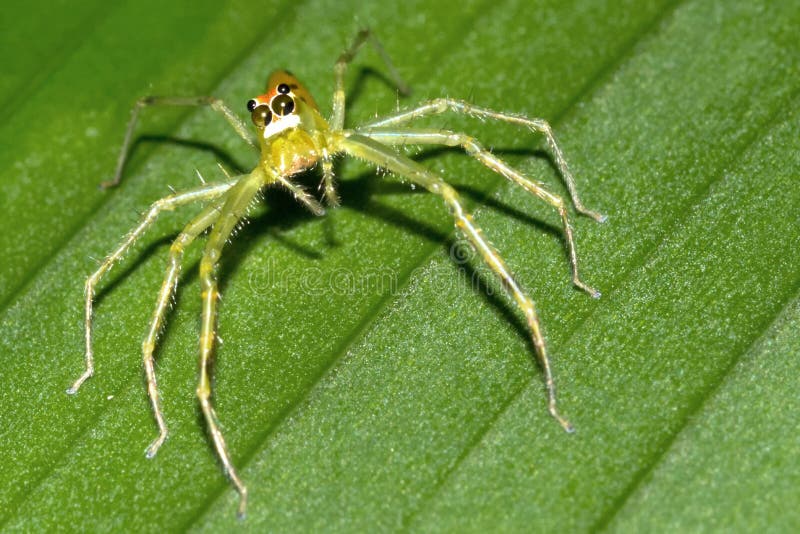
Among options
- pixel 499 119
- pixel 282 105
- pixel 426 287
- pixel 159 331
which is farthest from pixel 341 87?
pixel 159 331

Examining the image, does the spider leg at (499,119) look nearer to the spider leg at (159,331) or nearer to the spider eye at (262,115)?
the spider eye at (262,115)

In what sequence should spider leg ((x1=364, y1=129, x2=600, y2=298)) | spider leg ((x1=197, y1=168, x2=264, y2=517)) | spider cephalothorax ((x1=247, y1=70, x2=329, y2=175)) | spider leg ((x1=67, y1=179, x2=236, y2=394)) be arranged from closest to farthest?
spider leg ((x1=197, y1=168, x2=264, y2=517)) < spider leg ((x1=364, y1=129, x2=600, y2=298)) < spider leg ((x1=67, y1=179, x2=236, y2=394)) < spider cephalothorax ((x1=247, y1=70, x2=329, y2=175))

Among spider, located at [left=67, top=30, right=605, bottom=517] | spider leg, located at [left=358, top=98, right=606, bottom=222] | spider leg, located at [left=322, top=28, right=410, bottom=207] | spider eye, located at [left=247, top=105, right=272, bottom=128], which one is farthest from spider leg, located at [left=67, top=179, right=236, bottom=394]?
spider leg, located at [left=358, top=98, right=606, bottom=222]

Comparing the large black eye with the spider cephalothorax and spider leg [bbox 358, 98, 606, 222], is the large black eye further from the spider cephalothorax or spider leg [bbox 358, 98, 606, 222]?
spider leg [bbox 358, 98, 606, 222]

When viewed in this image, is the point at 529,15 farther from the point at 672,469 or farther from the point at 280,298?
the point at 672,469

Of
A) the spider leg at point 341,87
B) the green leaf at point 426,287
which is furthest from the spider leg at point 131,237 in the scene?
the spider leg at point 341,87

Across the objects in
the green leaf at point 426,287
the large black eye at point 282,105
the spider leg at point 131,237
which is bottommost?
the green leaf at point 426,287
